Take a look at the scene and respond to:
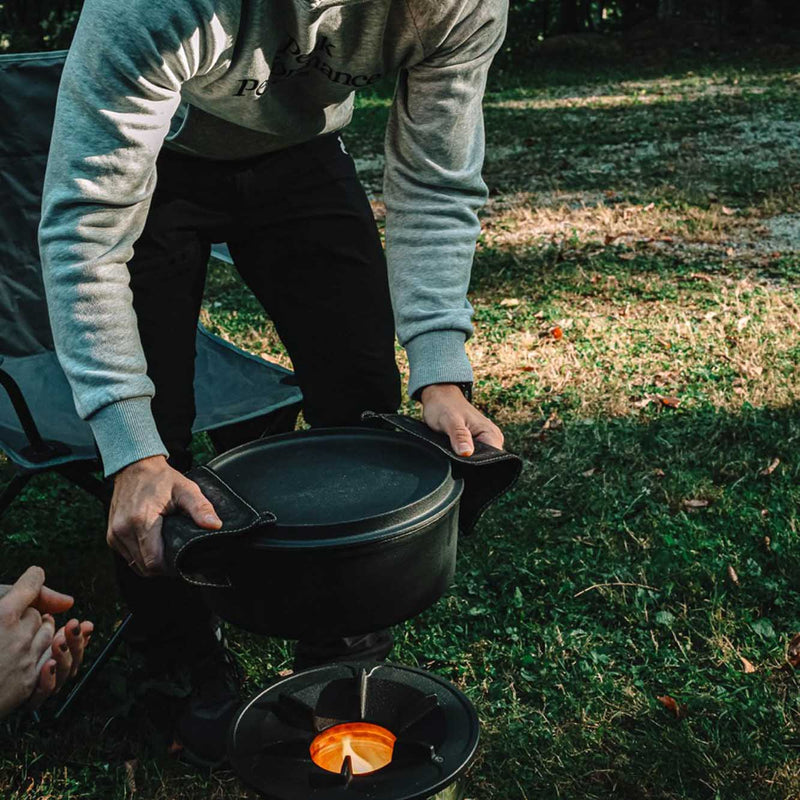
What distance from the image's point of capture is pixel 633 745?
7.34ft

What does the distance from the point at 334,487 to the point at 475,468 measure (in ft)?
0.87

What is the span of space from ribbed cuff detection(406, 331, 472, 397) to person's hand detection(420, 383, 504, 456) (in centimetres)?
2

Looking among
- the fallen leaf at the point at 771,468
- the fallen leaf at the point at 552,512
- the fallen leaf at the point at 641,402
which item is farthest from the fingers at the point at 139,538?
the fallen leaf at the point at 641,402

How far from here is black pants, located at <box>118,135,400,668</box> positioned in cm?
216

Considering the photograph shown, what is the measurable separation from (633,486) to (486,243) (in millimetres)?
3102

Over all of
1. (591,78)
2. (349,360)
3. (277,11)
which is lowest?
(591,78)

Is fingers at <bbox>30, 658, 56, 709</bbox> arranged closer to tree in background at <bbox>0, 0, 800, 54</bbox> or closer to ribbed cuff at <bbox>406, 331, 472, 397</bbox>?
ribbed cuff at <bbox>406, 331, 472, 397</bbox>

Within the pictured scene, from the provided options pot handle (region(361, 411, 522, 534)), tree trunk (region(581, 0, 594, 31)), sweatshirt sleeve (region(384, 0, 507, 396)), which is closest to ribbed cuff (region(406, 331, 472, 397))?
Answer: sweatshirt sleeve (region(384, 0, 507, 396))

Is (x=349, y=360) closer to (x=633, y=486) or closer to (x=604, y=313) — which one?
(x=633, y=486)

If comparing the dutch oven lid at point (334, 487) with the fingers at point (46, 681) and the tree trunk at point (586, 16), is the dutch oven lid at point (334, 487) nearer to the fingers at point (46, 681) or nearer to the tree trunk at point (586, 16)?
the fingers at point (46, 681)

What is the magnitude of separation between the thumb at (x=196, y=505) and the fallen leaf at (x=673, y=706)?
1385mm

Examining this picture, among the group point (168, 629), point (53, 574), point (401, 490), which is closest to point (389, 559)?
point (401, 490)

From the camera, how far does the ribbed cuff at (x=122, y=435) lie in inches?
64.4

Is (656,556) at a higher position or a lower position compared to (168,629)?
lower
